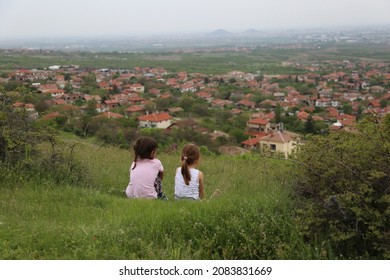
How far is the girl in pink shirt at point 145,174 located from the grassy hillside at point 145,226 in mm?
Answer: 237

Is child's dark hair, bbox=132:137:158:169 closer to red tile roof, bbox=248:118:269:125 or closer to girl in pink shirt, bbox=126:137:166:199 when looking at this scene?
girl in pink shirt, bbox=126:137:166:199

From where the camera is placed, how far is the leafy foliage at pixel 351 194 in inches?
92.6

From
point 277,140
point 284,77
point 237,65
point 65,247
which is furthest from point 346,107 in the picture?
point 237,65

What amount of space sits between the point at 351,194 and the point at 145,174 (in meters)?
2.02

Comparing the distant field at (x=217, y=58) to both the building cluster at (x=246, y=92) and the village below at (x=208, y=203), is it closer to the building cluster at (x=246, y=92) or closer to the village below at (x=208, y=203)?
Answer: the building cluster at (x=246, y=92)

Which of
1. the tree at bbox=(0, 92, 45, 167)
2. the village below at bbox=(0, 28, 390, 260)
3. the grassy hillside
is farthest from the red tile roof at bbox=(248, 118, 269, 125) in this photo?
the grassy hillside

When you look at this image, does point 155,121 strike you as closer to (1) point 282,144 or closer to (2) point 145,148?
(1) point 282,144

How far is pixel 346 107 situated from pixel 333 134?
40.1 m

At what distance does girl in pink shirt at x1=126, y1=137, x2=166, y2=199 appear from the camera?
391 centimetres

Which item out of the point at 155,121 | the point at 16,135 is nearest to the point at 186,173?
the point at 16,135

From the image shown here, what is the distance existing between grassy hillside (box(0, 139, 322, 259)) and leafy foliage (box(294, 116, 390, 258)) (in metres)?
0.14

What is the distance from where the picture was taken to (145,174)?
154 inches

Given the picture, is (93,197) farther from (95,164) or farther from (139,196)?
(95,164)

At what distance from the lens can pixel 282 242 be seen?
8.27ft
